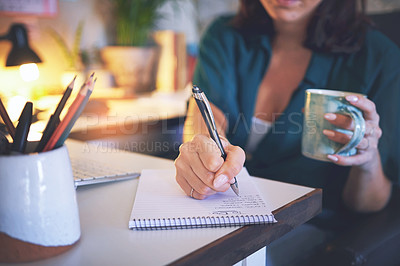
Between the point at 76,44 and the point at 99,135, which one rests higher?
the point at 76,44

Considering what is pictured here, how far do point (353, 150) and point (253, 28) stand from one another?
0.62 m

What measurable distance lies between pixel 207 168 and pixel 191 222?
0.09m

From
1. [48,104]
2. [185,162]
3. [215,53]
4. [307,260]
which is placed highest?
[215,53]

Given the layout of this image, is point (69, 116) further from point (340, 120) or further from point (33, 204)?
point (340, 120)

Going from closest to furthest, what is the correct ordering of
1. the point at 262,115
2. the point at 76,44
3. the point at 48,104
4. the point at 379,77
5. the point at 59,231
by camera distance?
1. the point at 59,231
2. the point at 379,77
3. the point at 262,115
4. the point at 48,104
5. the point at 76,44

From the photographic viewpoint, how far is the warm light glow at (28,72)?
1513mm

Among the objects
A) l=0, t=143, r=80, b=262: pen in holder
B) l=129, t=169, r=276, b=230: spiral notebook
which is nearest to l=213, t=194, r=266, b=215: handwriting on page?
l=129, t=169, r=276, b=230: spiral notebook

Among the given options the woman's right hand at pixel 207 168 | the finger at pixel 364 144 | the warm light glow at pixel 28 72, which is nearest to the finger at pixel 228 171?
the woman's right hand at pixel 207 168

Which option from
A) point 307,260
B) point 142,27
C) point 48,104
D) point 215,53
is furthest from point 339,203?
point 142,27

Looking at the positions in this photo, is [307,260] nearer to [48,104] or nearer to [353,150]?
[353,150]

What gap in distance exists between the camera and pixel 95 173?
661 mm

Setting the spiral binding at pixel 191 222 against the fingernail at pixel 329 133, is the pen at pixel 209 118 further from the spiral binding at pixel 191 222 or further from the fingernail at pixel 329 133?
the fingernail at pixel 329 133

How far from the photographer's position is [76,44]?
180 centimetres

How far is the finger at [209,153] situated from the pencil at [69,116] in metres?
0.20
